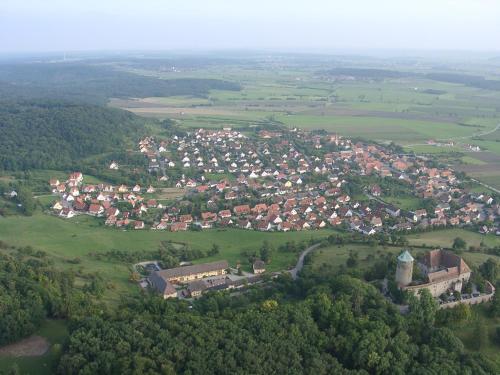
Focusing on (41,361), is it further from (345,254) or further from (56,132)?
(56,132)

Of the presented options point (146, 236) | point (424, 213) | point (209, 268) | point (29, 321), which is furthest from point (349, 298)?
point (424, 213)

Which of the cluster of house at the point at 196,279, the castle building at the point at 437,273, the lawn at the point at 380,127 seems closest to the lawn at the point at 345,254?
the cluster of house at the point at 196,279

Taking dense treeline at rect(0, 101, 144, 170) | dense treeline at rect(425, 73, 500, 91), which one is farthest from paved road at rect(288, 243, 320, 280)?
dense treeline at rect(425, 73, 500, 91)

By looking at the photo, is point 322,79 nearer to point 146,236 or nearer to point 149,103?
point 149,103

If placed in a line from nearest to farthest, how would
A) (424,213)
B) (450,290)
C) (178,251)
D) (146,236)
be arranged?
(450,290)
(178,251)
(146,236)
(424,213)

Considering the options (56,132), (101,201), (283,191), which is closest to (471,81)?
(283,191)

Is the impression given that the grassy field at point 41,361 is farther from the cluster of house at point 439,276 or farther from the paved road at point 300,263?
the cluster of house at point 439,276
